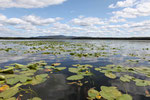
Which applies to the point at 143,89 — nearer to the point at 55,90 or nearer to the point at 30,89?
the point at 55,90

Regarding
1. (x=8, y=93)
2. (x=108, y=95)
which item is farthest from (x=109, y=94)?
(x=8, y=93)

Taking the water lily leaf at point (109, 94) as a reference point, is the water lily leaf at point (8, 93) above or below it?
below

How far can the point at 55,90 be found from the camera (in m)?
2.87

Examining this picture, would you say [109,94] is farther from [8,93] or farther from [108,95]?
[8,93]

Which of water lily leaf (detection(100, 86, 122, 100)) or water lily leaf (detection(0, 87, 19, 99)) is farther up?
water lily leaf (detection(100, 86, 122, 100))

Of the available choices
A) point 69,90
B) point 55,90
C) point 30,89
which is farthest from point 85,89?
point 30,89

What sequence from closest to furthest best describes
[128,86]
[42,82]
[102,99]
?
1. [102,99]
2. [128,86]
3. [42,82]

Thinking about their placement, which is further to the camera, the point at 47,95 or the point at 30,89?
the point at 30,89

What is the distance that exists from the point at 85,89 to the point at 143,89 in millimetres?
1650

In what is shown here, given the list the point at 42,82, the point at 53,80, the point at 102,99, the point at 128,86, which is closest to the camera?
the point at 102,99

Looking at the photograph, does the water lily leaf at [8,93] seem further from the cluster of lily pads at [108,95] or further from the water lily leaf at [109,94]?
the water lily leaf at [109,94]

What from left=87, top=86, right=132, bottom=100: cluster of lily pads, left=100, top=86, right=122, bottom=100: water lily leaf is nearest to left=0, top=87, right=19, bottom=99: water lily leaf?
left=87, top=86, right=132, bottom=100: cluster of lily pads

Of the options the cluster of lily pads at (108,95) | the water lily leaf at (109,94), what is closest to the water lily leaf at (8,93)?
the cluster of lily pads at (108,95)

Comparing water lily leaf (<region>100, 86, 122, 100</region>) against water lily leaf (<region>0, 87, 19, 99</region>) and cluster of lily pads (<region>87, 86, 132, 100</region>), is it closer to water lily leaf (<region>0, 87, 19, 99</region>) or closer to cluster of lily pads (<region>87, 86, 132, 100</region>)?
cluster of lily pads (<region>87, 86, 132, 100</region>)
